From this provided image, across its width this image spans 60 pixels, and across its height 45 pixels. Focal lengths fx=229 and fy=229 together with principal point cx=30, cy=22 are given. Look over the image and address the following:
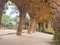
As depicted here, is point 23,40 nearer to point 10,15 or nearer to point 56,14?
point 56,14

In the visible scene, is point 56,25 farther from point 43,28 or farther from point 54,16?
point 43,28

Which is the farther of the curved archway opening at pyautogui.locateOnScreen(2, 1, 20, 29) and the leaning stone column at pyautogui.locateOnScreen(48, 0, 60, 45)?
the curved archway opening at pyautogui.locateOnScreen(2, 1, 20, 29)

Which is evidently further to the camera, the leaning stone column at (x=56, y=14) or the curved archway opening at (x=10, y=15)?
the curved archway opening at (x=10, y=15)

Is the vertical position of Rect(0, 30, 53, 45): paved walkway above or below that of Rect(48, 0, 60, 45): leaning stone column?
below

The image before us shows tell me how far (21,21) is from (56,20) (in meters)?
18.9

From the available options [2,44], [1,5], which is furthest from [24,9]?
[2,44]

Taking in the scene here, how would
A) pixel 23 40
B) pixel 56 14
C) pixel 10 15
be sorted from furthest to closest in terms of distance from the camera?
pixel 10 15, pixel 23 40, pixel 56 14

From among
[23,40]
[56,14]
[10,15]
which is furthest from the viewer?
[10,15]

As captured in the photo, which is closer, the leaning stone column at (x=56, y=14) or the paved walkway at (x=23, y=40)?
the leaning stone column at (x=56, y=14)

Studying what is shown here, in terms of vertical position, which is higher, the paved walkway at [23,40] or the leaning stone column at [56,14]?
the leaning stone column at [56,14]

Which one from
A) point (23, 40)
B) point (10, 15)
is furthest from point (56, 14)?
point (10, 15)

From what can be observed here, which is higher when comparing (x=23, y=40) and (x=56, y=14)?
(x=56, y=14)

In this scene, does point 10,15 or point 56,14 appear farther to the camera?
point 10,15

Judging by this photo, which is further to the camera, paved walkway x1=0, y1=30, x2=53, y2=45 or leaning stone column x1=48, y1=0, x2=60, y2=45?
paved walkway x1=0, y1=30, x2=53, y2=45
